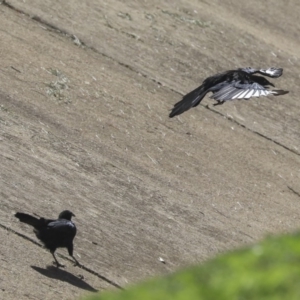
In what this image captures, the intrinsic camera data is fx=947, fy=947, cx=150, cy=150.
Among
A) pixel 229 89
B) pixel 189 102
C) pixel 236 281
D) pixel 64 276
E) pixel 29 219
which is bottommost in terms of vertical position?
pixel 64 276

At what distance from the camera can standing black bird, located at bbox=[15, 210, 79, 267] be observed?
5.79 meters

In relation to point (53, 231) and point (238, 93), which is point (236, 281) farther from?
point (238, 93)

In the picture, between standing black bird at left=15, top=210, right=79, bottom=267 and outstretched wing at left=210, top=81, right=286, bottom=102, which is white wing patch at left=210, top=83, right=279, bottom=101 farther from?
standing black bird at left=15, top=210, right=79, bottom=267

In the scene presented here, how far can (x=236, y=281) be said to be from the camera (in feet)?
7.38

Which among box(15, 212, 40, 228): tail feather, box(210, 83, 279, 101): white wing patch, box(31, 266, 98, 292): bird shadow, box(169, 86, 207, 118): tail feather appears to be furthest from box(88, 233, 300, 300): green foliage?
box(169, 86, 207, 118): tail feather

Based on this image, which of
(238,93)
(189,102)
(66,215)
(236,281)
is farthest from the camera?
(189,102)

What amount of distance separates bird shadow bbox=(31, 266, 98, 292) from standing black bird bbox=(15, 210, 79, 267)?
8 cm

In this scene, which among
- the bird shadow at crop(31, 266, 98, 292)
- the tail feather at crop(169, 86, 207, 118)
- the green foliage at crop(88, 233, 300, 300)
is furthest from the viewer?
the tail feather at crop(169, 86, 207, 118)

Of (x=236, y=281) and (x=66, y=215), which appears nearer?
(x=236, y=281)

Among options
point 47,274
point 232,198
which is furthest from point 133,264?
point 232,198

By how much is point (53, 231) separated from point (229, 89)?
2357 millimetres

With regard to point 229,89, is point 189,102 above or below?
below

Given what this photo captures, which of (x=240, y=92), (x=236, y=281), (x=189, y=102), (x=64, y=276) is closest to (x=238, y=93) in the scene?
(x=240, y=92)

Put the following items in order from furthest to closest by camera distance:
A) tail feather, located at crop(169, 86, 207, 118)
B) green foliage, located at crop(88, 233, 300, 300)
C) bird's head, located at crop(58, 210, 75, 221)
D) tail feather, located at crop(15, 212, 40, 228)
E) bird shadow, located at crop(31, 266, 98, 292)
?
tail feather, located at crop(169, 86, 207, 118) → bird's head, located at crop(58, 210, 75, 221) → tail feather, located at crop(15, 212, 40, 228) → bird shadow, located at crop(31, 266, 98, 292) → green foliage, located at crop(88, 233, 300, 300)
